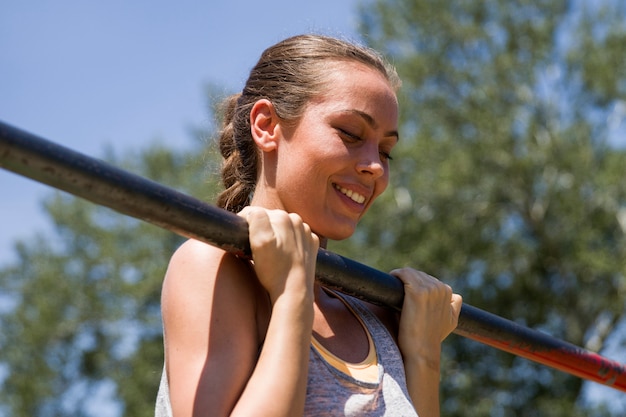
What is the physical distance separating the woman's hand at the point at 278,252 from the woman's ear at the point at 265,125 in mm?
336

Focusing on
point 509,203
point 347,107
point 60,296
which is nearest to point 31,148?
point 347,107

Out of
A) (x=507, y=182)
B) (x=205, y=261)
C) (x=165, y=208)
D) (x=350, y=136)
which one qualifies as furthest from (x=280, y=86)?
(x=507, y=182)

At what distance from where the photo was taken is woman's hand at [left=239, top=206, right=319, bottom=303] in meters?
1.63

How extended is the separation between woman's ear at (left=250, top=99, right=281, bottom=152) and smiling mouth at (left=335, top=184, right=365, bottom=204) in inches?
6.6

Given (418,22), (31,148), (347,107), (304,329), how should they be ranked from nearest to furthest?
(31,148) → (304,329) → (347,107) → (418,22)

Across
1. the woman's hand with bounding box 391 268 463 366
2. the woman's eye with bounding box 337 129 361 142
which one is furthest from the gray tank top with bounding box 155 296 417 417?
the woman's eye with bounding box 337 129 361 142

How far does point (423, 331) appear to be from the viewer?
202cm

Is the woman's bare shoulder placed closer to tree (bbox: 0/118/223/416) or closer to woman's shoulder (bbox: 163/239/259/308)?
woman's shoulder (bbox: 163/239/259/308)

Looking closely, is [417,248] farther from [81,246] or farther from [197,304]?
[197,304]

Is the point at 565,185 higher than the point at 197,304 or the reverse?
higher

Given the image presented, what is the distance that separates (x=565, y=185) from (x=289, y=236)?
1594 centimetres

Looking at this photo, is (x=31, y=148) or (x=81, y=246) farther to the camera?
(x=81, y=246)

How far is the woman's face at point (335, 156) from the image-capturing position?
190 cm

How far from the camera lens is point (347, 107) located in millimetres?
1919
